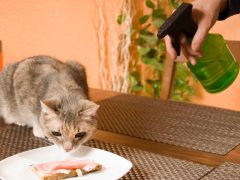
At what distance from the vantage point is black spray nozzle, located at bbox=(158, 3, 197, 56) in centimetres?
85

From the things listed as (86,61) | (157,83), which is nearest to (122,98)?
(157,83)

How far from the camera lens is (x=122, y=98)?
5.13ft

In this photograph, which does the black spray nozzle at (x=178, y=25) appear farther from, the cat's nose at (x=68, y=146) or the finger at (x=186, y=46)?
the cat's nose at (x=68, y=146)

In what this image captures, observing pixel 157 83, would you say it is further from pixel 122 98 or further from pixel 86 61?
pixel 122 98

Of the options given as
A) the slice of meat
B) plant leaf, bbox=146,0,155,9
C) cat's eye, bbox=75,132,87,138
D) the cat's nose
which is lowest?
the cat's nose

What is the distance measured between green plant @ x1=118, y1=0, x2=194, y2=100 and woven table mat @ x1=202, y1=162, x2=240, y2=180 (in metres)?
1.68

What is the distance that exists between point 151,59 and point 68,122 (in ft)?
5.67

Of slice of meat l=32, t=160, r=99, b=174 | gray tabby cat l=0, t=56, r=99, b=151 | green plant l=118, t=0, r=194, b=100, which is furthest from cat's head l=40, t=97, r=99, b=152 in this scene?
green plant l=118, t=0, r=194, b=100

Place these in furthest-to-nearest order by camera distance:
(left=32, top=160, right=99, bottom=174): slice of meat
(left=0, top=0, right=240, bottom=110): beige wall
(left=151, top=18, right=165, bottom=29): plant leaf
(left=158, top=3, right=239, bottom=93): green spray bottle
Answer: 1. (left=0, top=0, right=240, bottom=110): beige wall
2. (left=151, top=18, right=165, bottom=29): plant leaf
3. (left=158, top=3, right=239, bottom=93): green spray bottle
4. (left=32, top=160, right=99, bottom=174): slice of meat

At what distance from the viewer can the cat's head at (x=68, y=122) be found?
1.01 metres

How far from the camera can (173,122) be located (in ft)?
4.15

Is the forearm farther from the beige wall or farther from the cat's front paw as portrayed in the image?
the beige wall

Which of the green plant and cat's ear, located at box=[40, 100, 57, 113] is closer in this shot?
cat's ear, located at box=[40, 100, 57, 113]

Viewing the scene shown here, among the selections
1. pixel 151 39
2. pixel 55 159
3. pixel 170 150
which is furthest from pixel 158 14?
pixel 55 159
